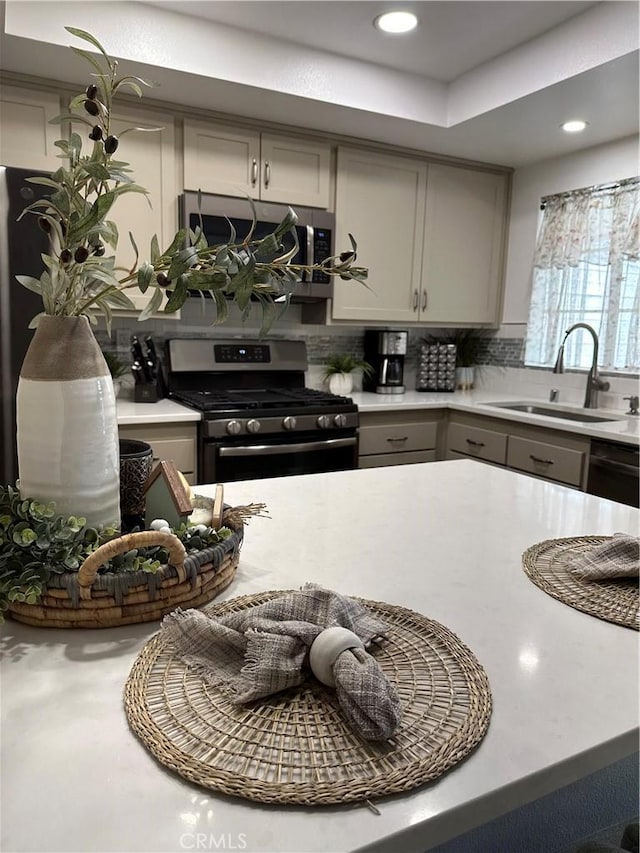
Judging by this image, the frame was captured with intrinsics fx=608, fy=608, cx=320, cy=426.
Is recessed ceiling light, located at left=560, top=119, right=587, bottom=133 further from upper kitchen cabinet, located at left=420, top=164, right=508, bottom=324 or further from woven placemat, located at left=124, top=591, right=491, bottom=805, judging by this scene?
woven placemat, located at left=124, top=591, right=491, bottom=805

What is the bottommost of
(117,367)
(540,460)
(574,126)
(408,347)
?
(540,460)

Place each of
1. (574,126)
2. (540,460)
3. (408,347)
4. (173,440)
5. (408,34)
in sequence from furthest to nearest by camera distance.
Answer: (408,347), (574,126), (540,460), (173,440), (408,34)

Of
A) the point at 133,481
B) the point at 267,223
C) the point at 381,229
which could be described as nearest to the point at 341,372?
the point at 381,229

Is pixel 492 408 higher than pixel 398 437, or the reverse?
pixel 492 408

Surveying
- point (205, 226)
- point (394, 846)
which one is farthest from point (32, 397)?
point (205, 226)

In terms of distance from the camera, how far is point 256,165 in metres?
2.96

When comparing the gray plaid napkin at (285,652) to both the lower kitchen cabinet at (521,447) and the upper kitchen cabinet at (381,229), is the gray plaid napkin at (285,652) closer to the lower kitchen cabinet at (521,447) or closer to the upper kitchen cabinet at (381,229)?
the lower kitchen cabinet at (521,447)

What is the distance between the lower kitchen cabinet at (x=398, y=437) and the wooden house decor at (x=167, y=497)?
2.18 m

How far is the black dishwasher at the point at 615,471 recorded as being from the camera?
2447 mm

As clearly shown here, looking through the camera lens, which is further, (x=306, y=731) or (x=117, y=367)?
(x=117, y=367)

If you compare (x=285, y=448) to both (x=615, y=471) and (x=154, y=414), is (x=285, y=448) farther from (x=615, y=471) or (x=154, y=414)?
(x=615, y=471)

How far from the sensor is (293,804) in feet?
1.72

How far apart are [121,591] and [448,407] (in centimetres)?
276

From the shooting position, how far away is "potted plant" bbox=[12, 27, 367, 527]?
2.47ft
